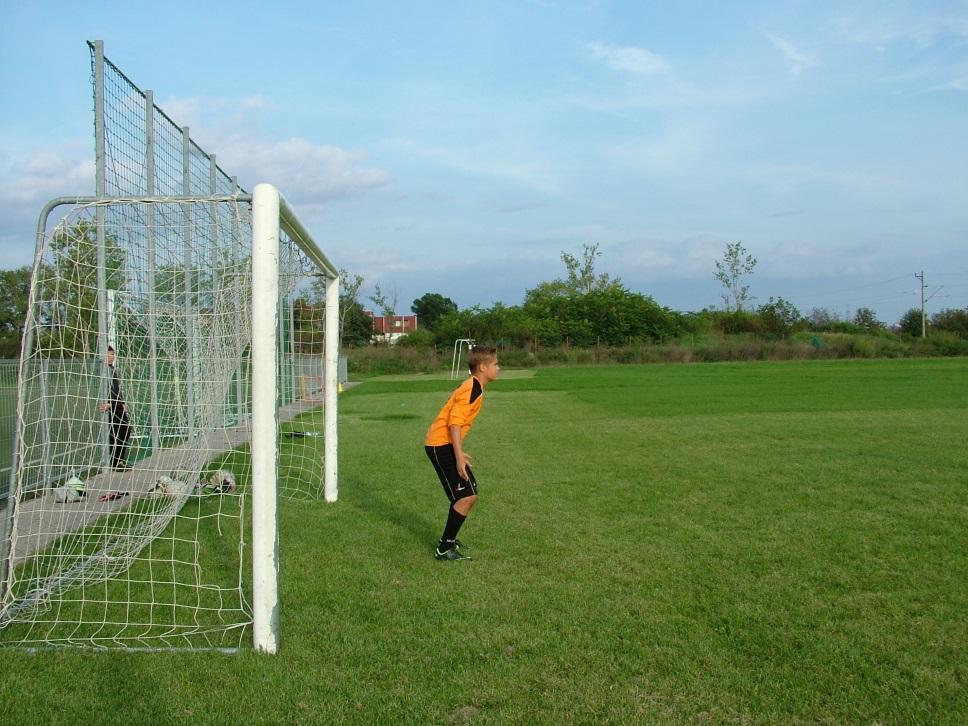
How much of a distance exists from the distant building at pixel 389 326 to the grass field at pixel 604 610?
163 ft

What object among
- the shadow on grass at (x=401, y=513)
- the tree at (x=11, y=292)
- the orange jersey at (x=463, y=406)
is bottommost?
the shadow on grass at (x=401, y=513)

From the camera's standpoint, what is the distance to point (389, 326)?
73438 mm

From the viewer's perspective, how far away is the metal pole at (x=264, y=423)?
180 inches

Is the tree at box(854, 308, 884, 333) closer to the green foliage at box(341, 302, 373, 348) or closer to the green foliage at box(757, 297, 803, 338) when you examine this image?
the green foliage at box(757, 297, 803, 338)

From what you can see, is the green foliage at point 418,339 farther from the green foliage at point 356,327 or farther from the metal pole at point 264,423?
the metal pole at point 264,423

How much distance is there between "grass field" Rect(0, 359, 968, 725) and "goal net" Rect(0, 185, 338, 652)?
0.52 meters

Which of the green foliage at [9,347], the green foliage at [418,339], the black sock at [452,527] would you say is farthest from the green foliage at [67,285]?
the green foliage at [418,339]

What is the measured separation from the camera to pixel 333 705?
12.6 feet

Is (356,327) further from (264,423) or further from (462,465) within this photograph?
(264,423)

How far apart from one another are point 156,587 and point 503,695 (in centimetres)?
302

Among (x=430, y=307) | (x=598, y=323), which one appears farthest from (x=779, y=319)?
(x=430, y=307)

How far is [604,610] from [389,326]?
69.1 metres

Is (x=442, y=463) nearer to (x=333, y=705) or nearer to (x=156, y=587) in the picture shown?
(x=156, y=587)

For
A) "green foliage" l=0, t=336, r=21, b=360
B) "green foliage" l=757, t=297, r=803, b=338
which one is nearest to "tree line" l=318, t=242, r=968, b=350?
"green foliage" l=757, t=297, r=803, b=338
